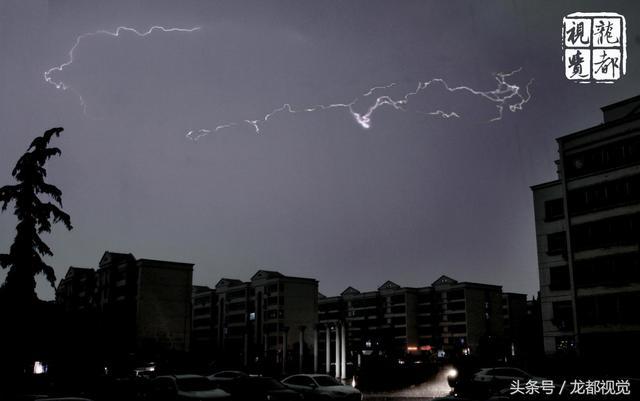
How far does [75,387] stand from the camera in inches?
1127

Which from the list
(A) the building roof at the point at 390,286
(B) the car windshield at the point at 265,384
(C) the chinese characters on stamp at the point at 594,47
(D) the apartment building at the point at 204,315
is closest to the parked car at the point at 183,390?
(B) the car windshield at the point at 265,384

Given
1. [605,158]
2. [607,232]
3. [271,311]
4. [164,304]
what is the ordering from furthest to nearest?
[271,311]
[164,304]
[605,158]
[607,232]

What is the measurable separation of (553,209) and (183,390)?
35225 mm

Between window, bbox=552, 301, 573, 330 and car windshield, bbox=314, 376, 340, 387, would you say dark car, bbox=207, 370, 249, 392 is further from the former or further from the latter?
window, bbox=552, 301, 573, 330

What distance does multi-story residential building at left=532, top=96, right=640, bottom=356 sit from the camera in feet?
132

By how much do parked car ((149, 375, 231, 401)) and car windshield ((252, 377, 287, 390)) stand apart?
2142 millimetres

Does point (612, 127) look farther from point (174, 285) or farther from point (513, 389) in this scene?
point (174, 285)

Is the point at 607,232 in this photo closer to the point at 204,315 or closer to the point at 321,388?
the point at 321,388

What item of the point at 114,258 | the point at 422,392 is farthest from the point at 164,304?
the point at 422,392

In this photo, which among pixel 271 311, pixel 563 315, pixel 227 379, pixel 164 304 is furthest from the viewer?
pixel 271 311

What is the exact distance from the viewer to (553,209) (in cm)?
4700

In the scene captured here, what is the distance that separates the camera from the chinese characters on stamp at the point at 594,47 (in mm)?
25016

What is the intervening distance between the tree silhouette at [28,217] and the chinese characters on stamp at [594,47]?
2006 centimetres

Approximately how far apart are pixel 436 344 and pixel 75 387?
100 metres
